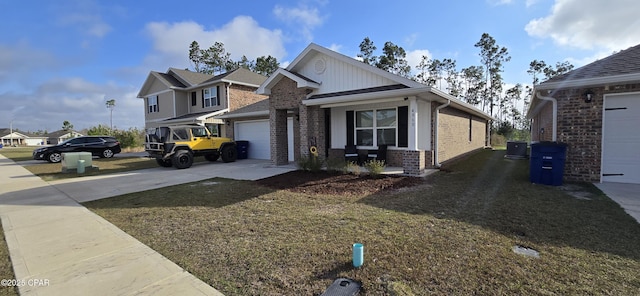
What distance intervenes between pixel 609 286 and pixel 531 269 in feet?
1.94

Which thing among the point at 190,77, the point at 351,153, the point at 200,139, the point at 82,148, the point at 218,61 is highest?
the point at 218,61

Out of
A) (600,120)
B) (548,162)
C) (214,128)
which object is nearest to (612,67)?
(600,120)

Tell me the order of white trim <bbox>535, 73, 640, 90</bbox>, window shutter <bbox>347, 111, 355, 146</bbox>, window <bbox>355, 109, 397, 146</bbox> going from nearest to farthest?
white trim <bbox>535, 73, 640, 90</bbox>, window <bbox>355, 109, 397, 146</bbox>, window shutter <bbox>347, 111, 355, 146</bbox>

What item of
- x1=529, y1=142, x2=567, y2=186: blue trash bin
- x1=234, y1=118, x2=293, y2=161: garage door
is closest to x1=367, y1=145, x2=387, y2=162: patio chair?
x1=529, y1=142, x2=567, y2=186: blue trash bin

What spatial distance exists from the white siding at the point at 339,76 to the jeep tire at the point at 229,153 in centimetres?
585

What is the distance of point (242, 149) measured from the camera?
1561 centimetres

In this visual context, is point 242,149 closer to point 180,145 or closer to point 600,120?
point 180,145

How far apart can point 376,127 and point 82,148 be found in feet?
59.6

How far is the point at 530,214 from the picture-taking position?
4.87 meters

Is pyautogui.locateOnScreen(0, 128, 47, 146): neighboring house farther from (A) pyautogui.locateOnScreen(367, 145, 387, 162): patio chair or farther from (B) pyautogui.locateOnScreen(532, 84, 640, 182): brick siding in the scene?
(B) pyautogui.locateOnScreen(532, 84, 640, 182): brick siding

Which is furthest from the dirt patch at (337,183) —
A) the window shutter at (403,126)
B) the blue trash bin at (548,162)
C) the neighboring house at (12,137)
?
the neighboring house at (12,137)

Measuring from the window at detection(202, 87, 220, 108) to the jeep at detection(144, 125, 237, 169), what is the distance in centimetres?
746

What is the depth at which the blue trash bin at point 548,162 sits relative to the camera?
697cm

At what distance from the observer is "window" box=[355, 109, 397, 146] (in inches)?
418
